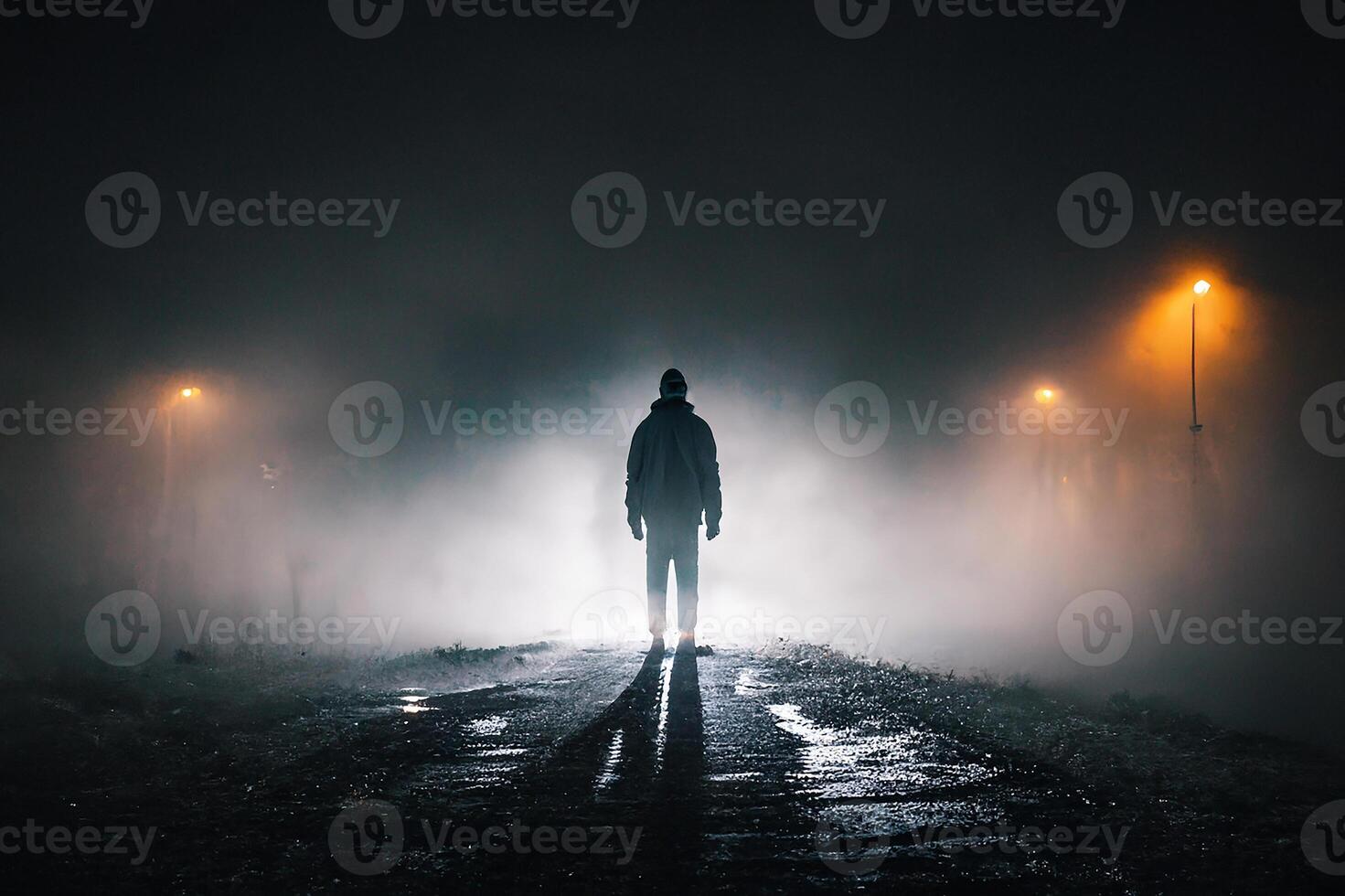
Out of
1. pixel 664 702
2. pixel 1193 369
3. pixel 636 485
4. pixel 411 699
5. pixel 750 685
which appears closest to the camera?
pixel 664 702

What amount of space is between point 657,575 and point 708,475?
1.19m

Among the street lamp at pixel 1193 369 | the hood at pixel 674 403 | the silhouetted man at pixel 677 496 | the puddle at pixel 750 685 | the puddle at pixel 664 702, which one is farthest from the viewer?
the street lamp at pixel 1193 369

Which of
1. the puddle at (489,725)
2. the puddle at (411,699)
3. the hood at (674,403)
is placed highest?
the hood at (674,403)

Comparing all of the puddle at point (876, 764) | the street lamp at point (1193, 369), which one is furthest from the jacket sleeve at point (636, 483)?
the street lamp at point (1193, 369)

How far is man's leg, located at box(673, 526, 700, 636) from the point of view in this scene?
8.04 meters

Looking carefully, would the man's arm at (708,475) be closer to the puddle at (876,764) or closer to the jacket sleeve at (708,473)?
the jacket sleeve at (708,473)

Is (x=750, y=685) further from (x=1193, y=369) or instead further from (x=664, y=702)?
(x=1193, y=369)

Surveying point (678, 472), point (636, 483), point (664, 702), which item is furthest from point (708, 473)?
point (664, 702)

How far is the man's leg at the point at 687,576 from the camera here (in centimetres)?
804

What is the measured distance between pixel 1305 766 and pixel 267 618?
65.2 ft

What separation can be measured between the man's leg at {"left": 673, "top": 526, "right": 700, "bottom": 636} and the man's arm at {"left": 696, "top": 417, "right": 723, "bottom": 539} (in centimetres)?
21

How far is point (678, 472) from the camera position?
8086mm

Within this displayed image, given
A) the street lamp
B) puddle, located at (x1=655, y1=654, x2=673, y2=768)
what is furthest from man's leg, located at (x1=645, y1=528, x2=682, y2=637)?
the street lamp

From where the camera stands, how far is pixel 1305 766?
3.43 m
